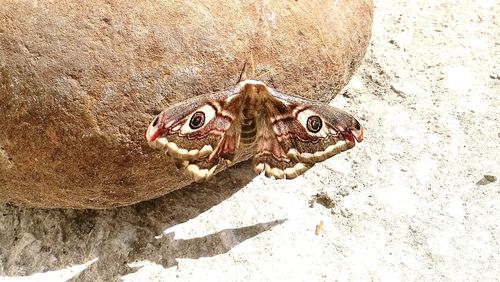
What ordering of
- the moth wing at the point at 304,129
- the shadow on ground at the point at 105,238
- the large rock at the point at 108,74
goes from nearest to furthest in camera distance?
the large rock at the point at 108,74 < the moth wing at the point at 304,129 < the shadow on ground at the point at 105,238

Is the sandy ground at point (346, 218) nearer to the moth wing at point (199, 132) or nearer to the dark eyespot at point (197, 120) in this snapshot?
the moth wing at point (199, 132)

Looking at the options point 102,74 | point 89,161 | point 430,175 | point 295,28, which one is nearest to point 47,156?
point 89,161

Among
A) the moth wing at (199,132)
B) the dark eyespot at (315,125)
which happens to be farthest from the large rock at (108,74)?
the dark eyespot at (315,125)

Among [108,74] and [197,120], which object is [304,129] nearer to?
[197,120]

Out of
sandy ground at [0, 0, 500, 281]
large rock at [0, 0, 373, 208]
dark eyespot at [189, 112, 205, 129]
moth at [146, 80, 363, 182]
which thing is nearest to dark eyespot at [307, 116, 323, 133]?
moth at [146, 80, 363, 182]

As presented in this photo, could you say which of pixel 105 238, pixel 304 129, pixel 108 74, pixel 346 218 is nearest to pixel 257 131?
pixel 304 129

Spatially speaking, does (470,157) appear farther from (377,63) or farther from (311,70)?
(311,70)

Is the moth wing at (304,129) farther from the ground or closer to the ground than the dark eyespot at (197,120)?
closer to the ground
